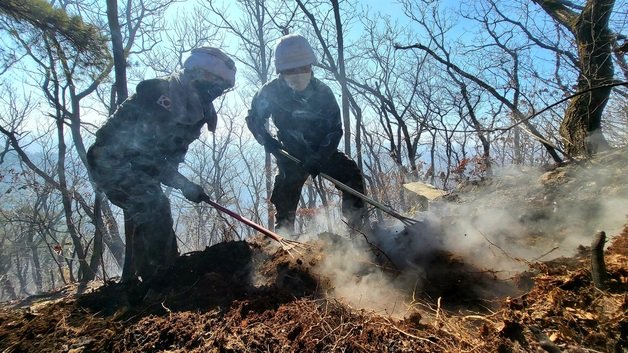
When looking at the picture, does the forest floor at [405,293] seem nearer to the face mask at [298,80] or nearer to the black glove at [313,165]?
the black glove at [313,165]

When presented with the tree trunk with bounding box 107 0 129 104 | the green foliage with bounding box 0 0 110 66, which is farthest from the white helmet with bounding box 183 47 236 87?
the green foliage with bounding box 0 0 110 66

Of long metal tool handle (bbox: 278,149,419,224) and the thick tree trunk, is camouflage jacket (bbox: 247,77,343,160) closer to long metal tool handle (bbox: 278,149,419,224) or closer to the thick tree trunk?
long metal tool handle (bbox: 278,149,419,224)

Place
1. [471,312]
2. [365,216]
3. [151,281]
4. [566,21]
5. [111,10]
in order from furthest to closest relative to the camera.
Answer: [566,21], [111,10], [365,216], [151,281], [471,312]

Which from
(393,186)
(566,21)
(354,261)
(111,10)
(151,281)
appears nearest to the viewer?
(151,281)

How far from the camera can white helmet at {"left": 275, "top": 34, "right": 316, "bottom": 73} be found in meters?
4.36

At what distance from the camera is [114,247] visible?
10234 mm

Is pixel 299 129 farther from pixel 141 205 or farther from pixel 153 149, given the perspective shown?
pixel 141 205

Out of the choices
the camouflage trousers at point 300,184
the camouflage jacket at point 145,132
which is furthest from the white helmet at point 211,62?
the camouflage trousers at point 300,184

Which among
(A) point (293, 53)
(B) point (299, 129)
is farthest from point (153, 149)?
(A) point (293, 53)

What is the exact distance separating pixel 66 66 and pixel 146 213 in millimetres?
4649

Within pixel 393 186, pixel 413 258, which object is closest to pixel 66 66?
pixel 413 258

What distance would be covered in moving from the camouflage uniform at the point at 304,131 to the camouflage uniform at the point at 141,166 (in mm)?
1327

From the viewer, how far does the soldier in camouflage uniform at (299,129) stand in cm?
445

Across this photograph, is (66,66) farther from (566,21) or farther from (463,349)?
(566,21)
